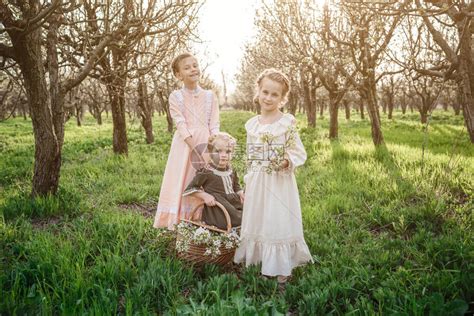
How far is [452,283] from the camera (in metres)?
2.41

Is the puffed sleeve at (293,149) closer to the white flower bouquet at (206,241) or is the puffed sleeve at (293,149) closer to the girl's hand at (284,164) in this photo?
the girl's hand at (284,164)

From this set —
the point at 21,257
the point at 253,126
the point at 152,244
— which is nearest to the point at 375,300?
the point at 253,126

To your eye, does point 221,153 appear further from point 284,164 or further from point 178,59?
point 178,59

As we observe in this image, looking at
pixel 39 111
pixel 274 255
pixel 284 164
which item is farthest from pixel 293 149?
pixel 39 111

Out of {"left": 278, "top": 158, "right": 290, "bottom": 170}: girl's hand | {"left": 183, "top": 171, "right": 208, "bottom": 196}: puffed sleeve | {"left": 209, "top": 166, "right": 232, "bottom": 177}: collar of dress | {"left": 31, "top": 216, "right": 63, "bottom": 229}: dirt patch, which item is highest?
{"left": 278, "top": 158, "right": 290, "bottom": 170}: girl's hand

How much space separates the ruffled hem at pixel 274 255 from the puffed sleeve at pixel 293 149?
68cm

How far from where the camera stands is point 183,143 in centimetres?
359

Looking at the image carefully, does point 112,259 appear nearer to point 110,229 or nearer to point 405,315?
point 110,229

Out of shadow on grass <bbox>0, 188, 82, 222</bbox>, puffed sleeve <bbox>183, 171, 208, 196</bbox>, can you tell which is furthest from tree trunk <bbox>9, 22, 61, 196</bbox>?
puffed sleeve <bbox>183, 171, 208, 196</bbox>

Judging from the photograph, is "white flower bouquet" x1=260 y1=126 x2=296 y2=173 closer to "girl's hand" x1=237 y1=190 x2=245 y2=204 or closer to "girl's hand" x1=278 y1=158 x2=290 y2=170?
"girl's hand" x1=278 y1=158 x2=290 y2=170

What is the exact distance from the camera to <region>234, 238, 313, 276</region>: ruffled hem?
2.86 metres

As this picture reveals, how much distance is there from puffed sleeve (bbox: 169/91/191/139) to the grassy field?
0.68 metres

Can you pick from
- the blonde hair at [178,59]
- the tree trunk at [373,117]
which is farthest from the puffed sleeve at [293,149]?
the tree trunk at [373,117]

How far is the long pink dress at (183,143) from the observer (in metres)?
3.51
